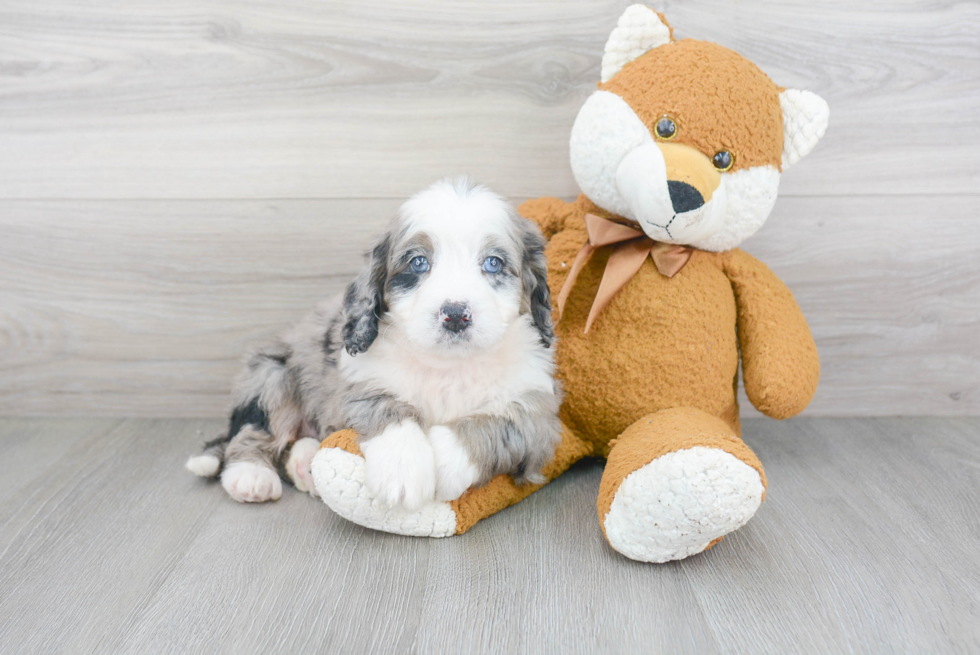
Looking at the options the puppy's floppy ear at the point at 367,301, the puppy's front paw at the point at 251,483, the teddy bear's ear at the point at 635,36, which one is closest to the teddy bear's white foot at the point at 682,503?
the puppy's floppy ear at the point at 367,301

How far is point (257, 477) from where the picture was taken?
1771 mm

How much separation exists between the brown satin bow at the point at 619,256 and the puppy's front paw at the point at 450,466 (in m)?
0.44

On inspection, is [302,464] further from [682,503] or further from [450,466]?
[682,503]

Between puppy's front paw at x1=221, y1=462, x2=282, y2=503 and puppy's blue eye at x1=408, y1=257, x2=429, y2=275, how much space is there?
26.3 inches

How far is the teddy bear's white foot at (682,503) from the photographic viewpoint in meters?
1.34

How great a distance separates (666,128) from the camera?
1594mm

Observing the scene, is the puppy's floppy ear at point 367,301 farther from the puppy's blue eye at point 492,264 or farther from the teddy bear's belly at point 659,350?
the teddy bear's belly at point 659,350

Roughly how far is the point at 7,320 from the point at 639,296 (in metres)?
1.93

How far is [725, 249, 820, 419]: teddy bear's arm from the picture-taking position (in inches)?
68.1

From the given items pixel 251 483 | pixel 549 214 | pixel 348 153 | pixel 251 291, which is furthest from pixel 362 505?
pixel 348 153

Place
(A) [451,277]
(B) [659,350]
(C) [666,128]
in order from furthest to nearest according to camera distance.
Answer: (B) [659,350], (C) [666,128], (A) [451,277]

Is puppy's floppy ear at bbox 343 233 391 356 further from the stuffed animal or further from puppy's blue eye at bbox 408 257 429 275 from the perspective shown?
the stuffed animal

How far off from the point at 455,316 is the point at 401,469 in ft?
1.05

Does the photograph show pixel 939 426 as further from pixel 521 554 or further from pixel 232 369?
pixel 232 369
